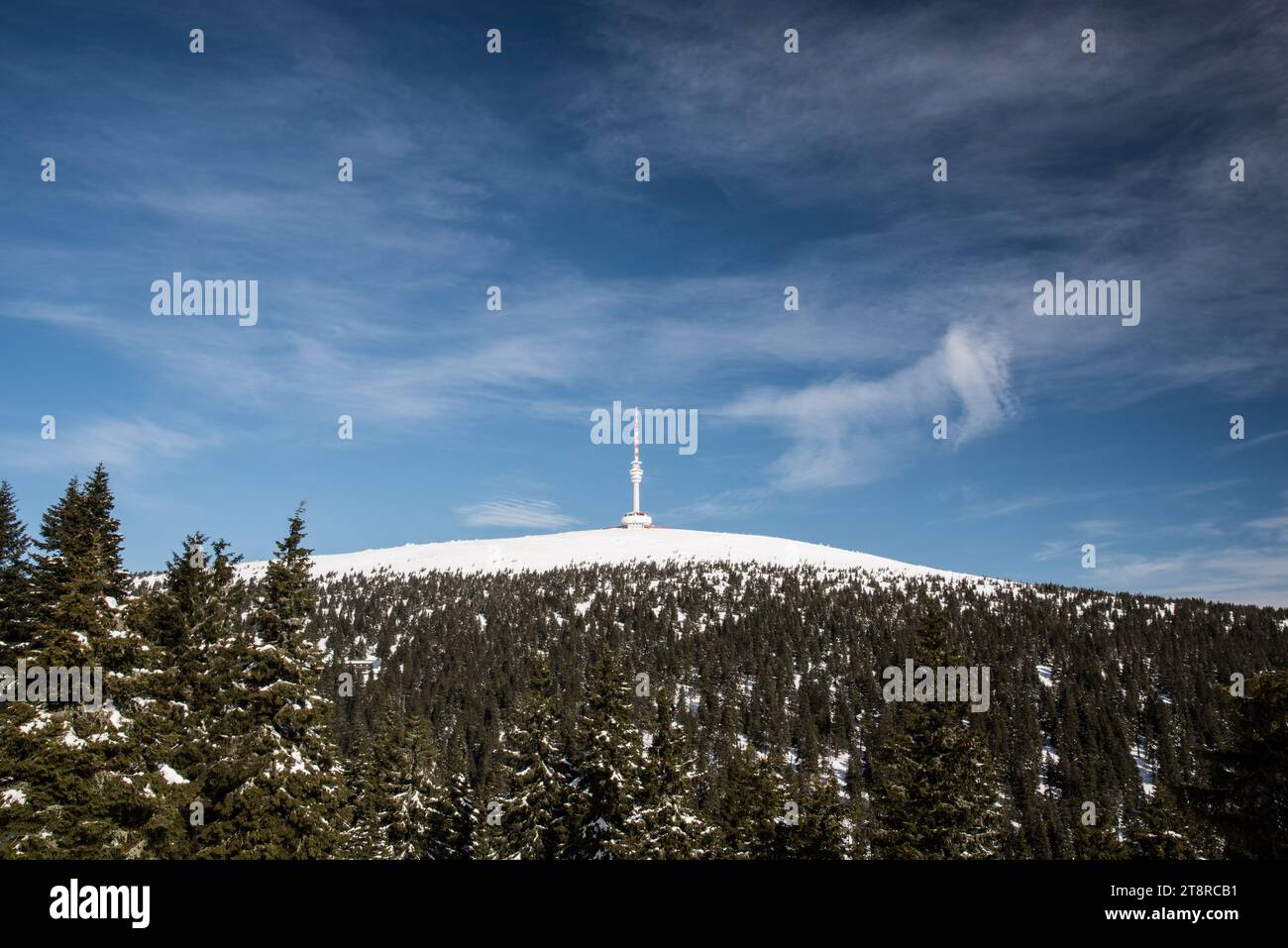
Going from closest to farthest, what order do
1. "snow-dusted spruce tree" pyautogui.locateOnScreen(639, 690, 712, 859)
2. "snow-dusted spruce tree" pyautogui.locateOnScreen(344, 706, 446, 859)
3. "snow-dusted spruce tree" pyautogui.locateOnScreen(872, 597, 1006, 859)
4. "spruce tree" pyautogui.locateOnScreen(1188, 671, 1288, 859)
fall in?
"spruce tree" pyautogui.locateOnScreen(1188, 671, 1288, 859)
"snow-dusted spruce tree" pyautogui.locateOnScreen(872, 597, 1006, 859)
"snow-dusted spruce tree" pyautogui.locateOnScreen(639, 690, 712, 859)
"snow-dusted spruce tree" pyautogui.locateOnScreen(344, 706, 446, 859)

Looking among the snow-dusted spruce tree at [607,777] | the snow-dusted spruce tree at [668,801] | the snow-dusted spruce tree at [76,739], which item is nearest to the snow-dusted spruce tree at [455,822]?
the snow-dusted spruce tree at [607,777]

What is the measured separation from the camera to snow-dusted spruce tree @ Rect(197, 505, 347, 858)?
2467 cm

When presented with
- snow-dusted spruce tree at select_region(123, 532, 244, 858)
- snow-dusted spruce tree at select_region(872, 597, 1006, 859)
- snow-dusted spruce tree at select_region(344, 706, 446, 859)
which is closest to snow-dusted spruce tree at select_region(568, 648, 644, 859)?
snow-dusted spruce tree at select_region(344, 706, 446, 859)

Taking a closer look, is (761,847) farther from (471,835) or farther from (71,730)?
(71,730)

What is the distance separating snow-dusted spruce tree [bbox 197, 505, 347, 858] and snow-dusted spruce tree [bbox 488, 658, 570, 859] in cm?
1381

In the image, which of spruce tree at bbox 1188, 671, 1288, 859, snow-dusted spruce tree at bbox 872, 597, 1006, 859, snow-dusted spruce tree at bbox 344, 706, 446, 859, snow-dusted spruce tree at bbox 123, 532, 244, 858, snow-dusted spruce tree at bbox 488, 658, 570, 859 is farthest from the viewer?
snow-dusted spruce tree at bbox 344, 706, 446, 859

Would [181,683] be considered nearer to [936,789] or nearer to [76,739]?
[76,739]

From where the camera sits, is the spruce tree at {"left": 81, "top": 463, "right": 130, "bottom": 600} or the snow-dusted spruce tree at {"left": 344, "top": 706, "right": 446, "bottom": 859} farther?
the snow-dusted spruce tree at {"left": 344, "top": 706, "right": 446, "bottom": 859}

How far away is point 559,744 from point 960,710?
2014cm

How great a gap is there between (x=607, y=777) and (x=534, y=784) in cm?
461

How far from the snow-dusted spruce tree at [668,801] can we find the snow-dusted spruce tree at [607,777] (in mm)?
552

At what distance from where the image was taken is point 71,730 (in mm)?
23047

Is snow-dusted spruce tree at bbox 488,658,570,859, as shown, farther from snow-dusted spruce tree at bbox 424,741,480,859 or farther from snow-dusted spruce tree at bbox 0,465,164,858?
snow-dusted spruce tree at bbox 0,465,164,858
